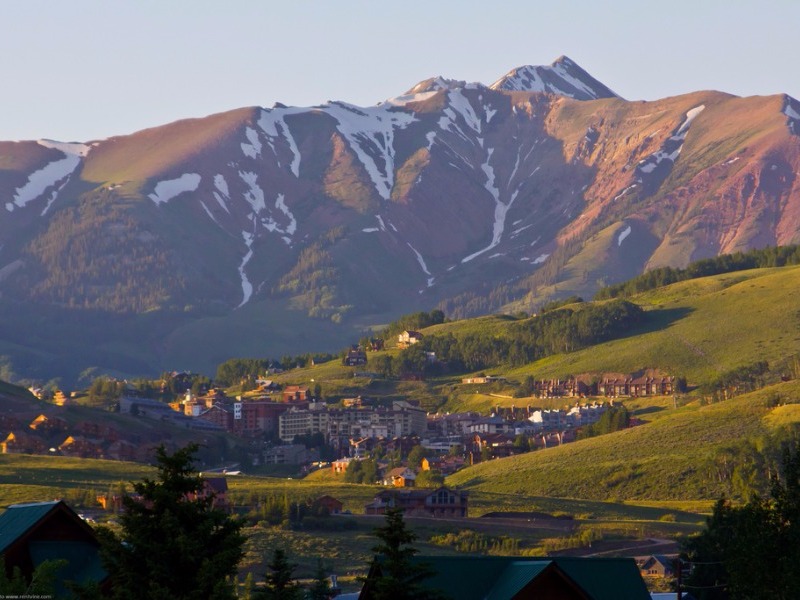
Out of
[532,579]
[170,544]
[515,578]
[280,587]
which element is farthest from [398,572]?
[280,587]

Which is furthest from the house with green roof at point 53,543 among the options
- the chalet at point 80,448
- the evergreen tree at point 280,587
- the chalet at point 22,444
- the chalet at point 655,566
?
the chalet at point 80,448

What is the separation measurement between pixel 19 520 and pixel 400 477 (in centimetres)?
13910

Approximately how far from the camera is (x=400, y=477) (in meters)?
181

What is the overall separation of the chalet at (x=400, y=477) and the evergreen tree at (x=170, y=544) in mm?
138253

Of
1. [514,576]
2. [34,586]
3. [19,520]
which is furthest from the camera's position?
[19,520]

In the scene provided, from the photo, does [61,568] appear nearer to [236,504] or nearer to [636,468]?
[236,504]

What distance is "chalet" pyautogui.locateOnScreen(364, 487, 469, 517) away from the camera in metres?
139

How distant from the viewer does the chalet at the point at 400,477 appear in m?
178

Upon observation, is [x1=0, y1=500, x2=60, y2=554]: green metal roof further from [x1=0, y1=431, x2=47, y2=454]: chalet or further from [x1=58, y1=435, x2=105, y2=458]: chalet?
[x1=58, y1=435, x2=105, y2=458]: chalet

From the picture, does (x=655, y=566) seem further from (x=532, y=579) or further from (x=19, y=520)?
(x=19, y=520)

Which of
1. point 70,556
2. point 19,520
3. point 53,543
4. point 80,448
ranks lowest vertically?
point 80,448

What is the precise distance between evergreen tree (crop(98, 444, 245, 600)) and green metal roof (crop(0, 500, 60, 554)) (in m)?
7.52

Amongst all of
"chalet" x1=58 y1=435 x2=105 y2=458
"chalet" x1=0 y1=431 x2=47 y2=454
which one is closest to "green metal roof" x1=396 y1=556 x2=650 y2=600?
"chalet" x1=0 y1=431 x2=47 y2=454

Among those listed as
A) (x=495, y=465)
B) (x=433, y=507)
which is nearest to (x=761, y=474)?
(x=433, y=507)
